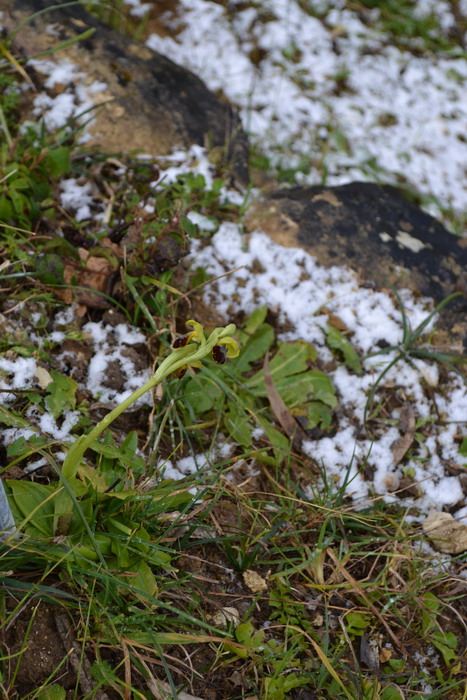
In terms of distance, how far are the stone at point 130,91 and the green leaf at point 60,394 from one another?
130 cm

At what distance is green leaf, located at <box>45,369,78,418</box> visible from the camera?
6.40ft

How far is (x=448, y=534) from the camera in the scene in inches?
83.8

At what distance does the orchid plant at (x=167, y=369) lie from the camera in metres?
1.39

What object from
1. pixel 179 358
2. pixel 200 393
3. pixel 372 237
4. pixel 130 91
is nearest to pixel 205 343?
pixel 179 358

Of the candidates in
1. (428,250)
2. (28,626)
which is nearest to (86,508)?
(28,626)

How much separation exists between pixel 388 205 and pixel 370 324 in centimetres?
75

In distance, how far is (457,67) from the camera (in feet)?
15.5

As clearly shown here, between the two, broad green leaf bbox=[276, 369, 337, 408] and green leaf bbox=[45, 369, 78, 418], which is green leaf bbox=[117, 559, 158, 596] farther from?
broad green leaf bbox=[276, 369, 337, 408]

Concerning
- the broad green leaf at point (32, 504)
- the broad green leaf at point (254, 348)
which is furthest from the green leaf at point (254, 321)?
the broad green leaf at point (32, 504)

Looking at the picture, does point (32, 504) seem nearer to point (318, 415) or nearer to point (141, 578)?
point (141, 578)

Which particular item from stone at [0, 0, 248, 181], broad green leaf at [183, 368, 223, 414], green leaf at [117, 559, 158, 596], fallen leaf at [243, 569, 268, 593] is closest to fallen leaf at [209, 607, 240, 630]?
fallen leaf at [243, 569, 268, 593]

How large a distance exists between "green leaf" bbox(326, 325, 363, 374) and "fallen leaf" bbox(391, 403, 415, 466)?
0.24m

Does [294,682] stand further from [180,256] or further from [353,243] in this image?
[353,243]

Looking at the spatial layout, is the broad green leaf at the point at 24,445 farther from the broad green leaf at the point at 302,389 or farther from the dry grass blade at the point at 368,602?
the dry grass blade at the point at 368,602
